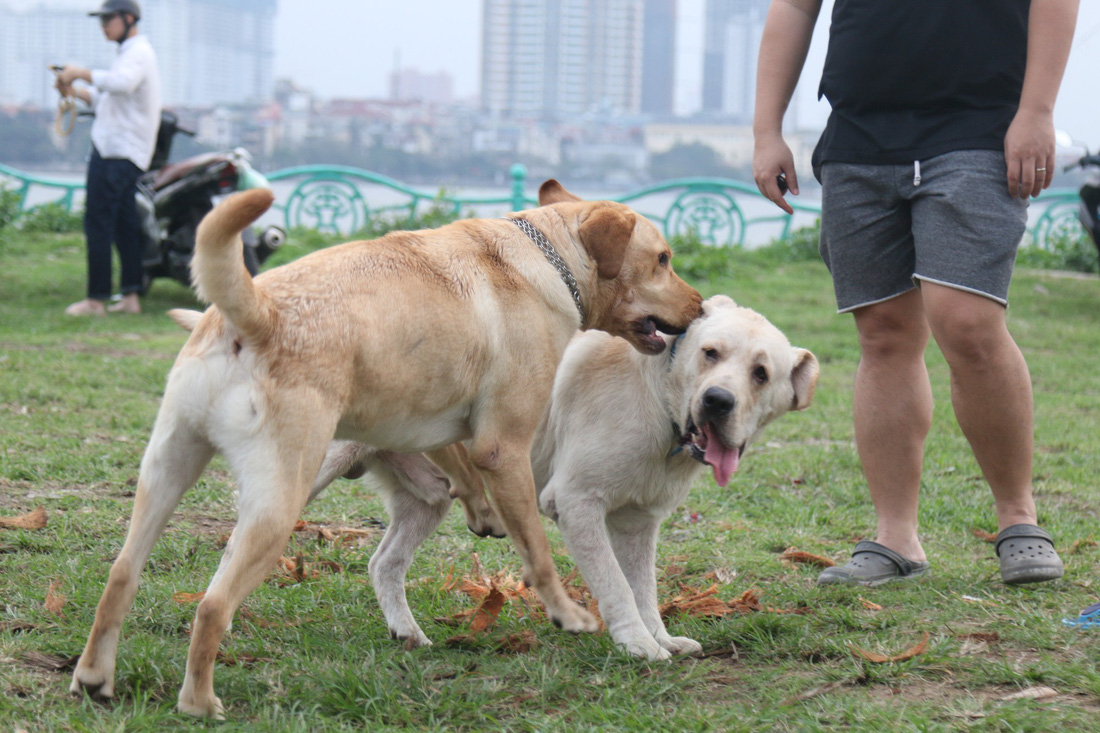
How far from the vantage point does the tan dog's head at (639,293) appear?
3.04 meters

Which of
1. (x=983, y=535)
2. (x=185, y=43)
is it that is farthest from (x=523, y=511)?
(x=185, y=43)

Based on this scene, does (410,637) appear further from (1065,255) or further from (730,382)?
(1065,255)

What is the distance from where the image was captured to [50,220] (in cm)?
1262

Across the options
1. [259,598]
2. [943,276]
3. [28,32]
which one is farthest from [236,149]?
[28,32]

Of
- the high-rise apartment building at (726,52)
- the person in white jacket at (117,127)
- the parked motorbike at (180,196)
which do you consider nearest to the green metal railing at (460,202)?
the parked motorbike at (180,196)

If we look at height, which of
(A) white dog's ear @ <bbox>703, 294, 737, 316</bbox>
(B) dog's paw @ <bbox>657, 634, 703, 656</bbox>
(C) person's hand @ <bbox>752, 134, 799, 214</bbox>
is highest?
(C) person's hand @ <bbox>752, 134, 799, 214</bbox>

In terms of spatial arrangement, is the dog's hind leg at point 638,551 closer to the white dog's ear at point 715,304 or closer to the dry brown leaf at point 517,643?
the dry brown leaf at point 517,643

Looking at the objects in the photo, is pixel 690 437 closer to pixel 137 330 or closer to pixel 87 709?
pixel 87 709

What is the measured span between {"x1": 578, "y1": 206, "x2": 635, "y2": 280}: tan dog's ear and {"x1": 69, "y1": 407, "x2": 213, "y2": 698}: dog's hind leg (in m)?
Answer: 1.21

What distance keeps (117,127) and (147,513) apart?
651 cm

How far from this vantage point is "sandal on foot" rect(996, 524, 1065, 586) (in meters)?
3.21

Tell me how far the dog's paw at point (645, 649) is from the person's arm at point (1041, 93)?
1.66 meters

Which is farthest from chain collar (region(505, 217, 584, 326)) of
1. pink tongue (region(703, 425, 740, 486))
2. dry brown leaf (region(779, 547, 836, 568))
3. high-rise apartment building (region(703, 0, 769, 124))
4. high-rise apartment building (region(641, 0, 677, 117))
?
high-rise apartment building (region(641, 0, 677, 117))

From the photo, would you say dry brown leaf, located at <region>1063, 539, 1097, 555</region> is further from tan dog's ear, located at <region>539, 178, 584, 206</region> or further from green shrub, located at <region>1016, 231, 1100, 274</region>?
green shrub, located at <region>1016, 231, 1100, 274</region>
